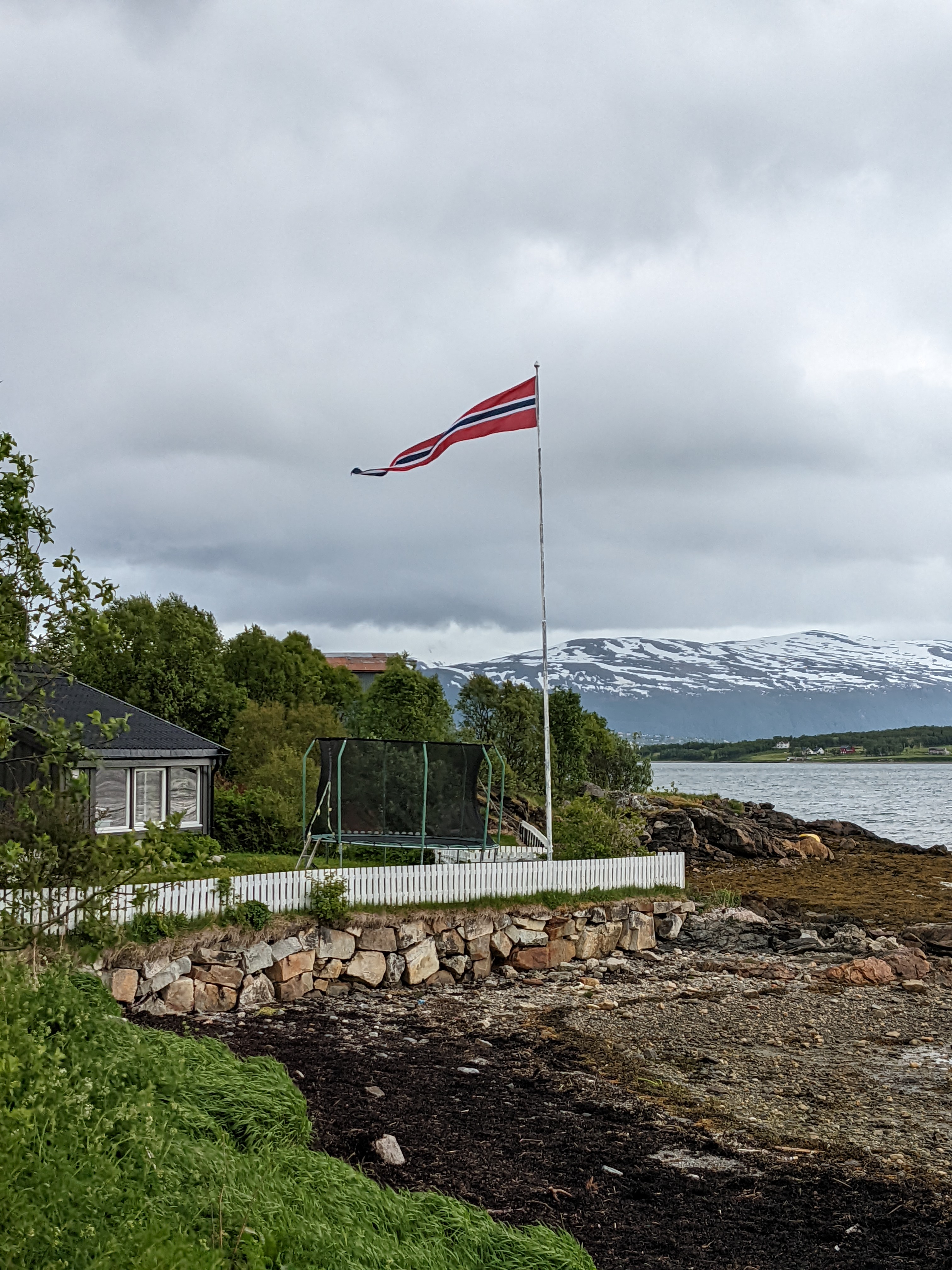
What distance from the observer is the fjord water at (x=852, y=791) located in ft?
204

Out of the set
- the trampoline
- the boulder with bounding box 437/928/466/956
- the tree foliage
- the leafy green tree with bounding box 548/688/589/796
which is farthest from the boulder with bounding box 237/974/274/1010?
the leafy green tree with bounding box 548/688/589/796

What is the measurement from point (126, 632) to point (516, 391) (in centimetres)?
2205

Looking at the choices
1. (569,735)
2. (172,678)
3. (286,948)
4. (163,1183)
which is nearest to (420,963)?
(286,948)

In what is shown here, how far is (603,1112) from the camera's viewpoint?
31.2 feet

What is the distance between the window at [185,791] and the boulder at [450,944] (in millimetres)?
9236

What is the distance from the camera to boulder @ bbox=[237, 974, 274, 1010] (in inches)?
545

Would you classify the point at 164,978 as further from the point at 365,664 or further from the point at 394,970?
the point at 365,664

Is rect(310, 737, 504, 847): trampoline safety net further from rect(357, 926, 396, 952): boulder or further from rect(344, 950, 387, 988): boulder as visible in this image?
rect(344, 950, 387, 988): boulder

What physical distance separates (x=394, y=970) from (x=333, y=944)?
1.09 metres

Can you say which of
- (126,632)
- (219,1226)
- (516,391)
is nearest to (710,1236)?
(219,1226)

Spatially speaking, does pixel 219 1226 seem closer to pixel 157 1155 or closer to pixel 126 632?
pixel 157 1155

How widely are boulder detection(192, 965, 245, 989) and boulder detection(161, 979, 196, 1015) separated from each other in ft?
0.45

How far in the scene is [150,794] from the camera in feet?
74.8

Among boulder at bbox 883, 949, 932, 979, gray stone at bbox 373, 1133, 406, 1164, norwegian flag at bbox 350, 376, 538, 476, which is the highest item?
norwegian flag at bbox 350, 376, 538, 476
